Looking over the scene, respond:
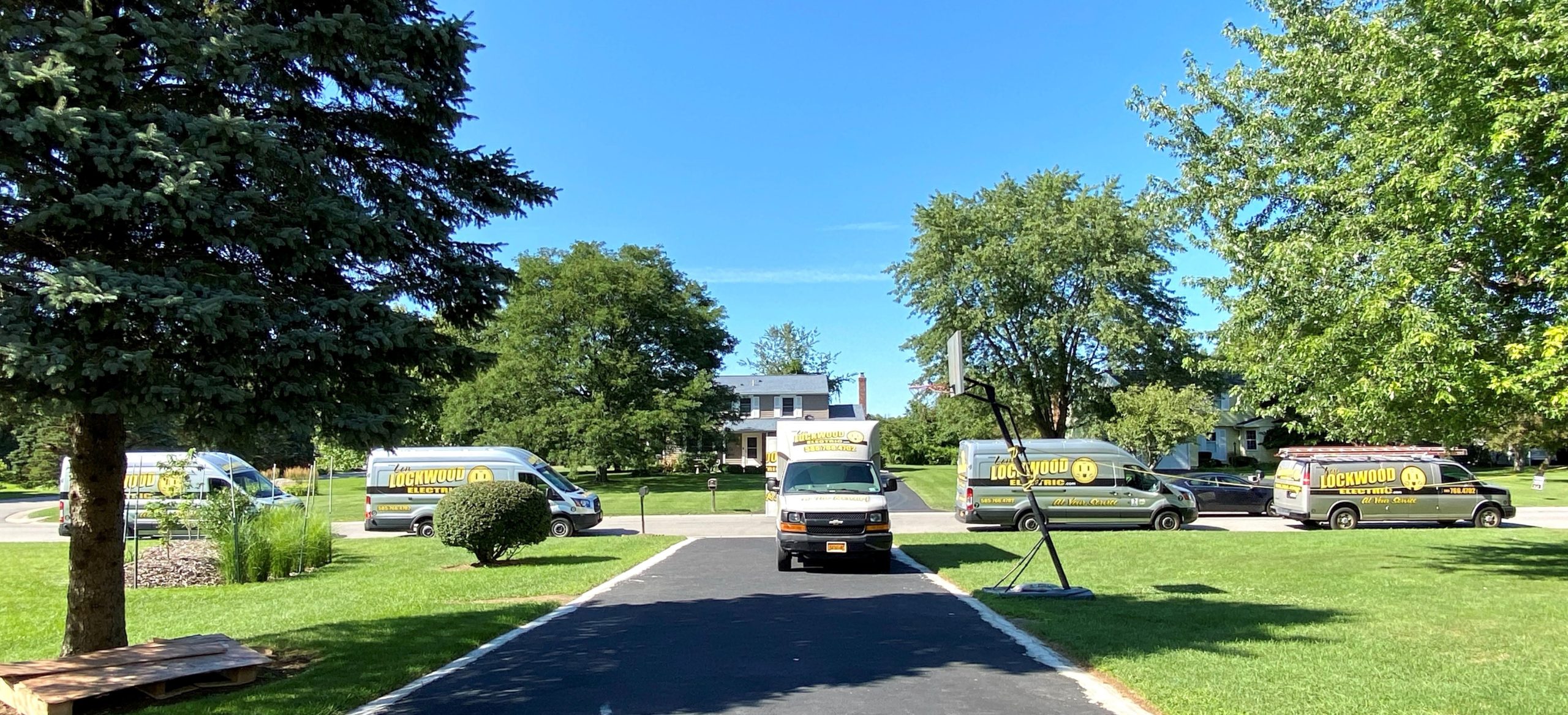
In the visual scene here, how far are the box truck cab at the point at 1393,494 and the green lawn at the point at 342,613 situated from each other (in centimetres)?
1724

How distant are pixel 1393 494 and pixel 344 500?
1485 inches

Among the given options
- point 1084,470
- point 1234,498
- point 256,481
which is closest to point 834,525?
point 1084,470

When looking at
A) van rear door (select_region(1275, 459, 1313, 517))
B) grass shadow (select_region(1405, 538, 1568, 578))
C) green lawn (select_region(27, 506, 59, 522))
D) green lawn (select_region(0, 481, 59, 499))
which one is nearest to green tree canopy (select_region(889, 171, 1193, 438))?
van rear door (select_region(1275, 459, 1313, 517))

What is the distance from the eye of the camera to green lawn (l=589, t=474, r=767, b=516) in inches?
1260

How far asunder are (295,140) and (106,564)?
11.8ft

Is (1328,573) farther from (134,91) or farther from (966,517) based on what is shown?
(134,91)

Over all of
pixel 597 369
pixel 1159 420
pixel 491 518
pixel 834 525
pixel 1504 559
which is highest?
pixel 597 369

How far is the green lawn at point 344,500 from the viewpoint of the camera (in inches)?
1208

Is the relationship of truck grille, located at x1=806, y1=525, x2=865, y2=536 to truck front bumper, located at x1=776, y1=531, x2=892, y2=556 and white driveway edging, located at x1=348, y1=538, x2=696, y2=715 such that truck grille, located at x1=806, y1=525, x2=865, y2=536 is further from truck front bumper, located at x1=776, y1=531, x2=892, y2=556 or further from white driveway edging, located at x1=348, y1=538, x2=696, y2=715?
white driveway edging, located at x1=348, y1=538, x2=696, y2=715

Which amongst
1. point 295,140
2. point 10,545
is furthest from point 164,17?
point 10,545

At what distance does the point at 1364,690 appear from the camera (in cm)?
630

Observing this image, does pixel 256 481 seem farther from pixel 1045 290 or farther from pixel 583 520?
pixel 1045 290

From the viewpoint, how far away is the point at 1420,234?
39.0 feet

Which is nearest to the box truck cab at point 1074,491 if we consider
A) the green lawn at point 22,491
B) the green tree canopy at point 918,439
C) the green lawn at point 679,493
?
the green lawn at point 679,493
